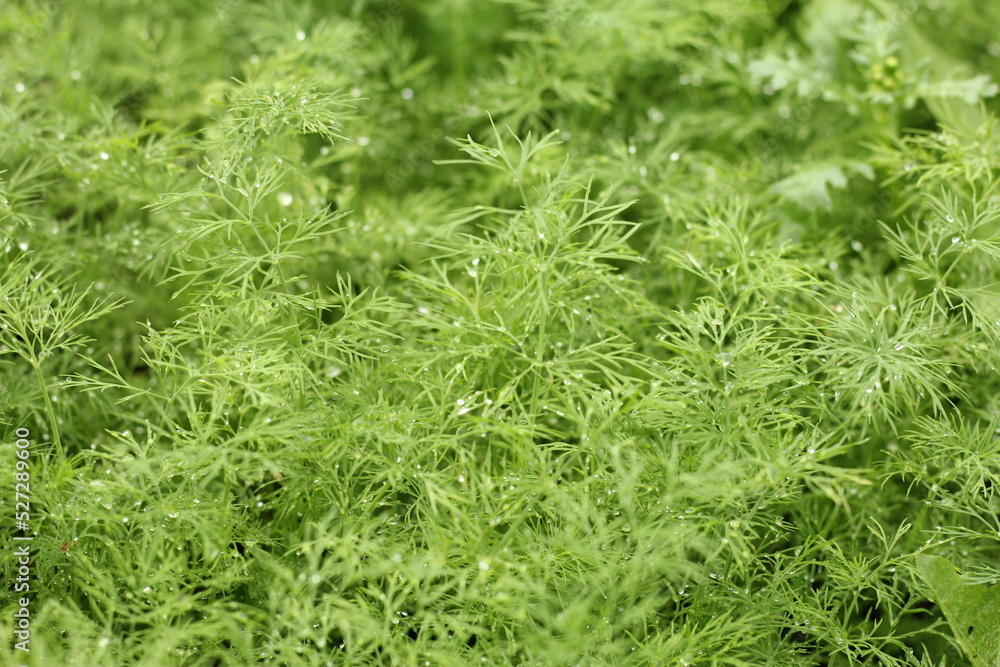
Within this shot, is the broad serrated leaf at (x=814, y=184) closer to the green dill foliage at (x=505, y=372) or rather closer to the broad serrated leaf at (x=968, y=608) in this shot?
the green dill foliage at (x=505, y=372)

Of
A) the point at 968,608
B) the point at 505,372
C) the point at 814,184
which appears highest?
the point at 814,184

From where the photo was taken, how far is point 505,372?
141 cm

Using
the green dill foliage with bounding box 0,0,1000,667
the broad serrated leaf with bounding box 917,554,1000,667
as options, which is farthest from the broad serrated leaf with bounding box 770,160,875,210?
the broad serrated leaf with bounding box 917,554,1000,667

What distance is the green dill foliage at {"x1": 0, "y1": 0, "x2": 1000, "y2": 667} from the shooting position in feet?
3.78

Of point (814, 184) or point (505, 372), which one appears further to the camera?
point (814, 184)

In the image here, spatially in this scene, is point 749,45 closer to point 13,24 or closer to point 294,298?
point 294,298

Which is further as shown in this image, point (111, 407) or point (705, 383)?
point (111, 407)

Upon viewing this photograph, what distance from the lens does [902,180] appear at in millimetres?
1812

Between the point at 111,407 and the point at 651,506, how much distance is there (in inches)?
43.8

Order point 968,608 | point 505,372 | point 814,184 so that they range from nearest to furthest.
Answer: point 968,608, point 505,372, point 814,184

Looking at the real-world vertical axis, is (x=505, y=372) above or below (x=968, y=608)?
above

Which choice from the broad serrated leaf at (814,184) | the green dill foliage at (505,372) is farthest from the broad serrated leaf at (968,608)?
the broad serrated leaf at (814,184)

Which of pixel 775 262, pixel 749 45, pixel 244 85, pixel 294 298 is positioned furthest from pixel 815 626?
pixel 749 45

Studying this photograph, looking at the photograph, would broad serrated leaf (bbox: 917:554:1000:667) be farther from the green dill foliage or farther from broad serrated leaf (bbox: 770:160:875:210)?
broad serrated leaf (bbox: 770:160:875:210)
